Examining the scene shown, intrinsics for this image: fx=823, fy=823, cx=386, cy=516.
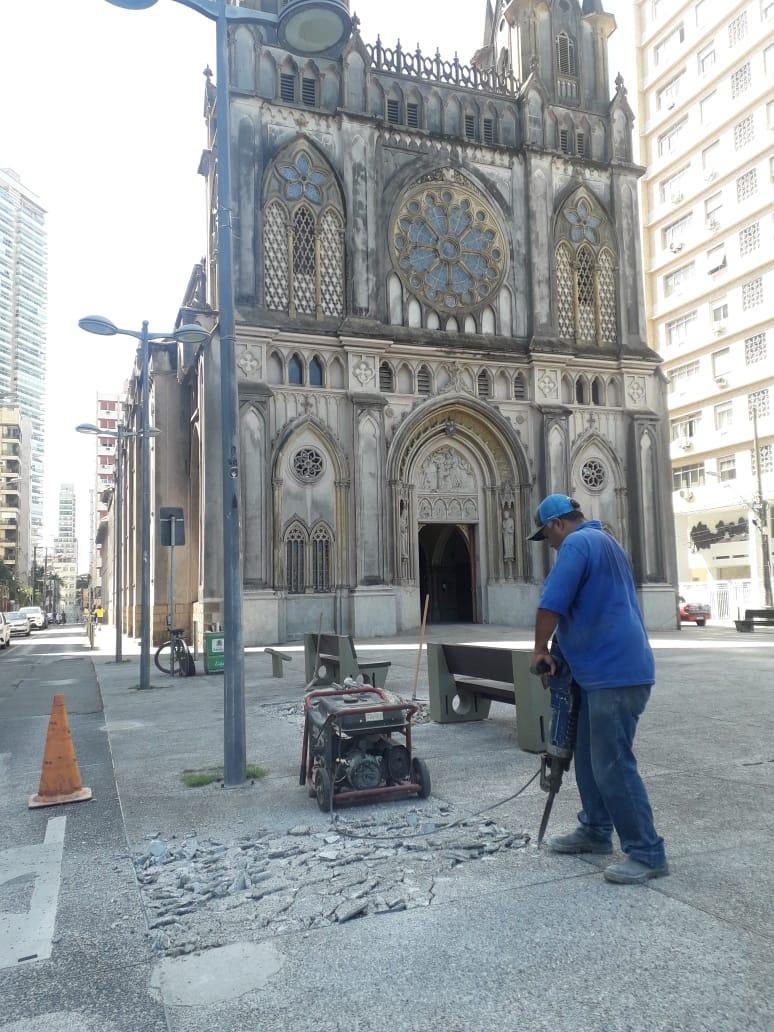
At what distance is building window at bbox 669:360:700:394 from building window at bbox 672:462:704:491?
460 cm

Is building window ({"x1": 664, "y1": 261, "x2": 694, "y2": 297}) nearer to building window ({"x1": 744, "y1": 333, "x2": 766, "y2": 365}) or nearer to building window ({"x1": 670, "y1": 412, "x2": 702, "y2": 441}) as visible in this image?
building window ({"x1": 744, "y1": 333, "x2": 766, "y2": 365})

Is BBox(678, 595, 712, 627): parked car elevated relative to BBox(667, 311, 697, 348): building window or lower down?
lower down

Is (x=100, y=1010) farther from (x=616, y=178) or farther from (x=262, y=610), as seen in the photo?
(x=616, y=178)

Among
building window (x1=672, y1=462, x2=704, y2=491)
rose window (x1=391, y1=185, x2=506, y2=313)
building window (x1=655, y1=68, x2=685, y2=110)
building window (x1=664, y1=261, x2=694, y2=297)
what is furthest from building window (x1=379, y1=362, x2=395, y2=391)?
building window (x1=655, y1=68, x2=685, y2=110)

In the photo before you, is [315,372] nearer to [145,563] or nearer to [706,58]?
[145,563]

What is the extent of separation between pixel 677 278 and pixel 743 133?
8.42 metres

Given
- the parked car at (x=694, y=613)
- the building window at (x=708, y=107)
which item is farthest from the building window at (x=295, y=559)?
the building window at (x=708, y=107)

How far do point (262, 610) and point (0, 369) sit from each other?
15358 cm

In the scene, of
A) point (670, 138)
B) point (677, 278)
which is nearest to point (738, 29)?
point (670, 138)

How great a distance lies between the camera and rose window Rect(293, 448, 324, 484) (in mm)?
25141

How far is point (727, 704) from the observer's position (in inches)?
404

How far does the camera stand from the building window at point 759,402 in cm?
4141

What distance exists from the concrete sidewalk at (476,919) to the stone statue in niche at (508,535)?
66.6 ft

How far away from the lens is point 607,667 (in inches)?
172
